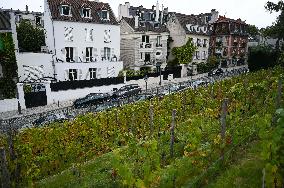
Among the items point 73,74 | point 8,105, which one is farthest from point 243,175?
point 73,74

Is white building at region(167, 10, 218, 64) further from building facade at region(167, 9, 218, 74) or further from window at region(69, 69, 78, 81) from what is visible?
window at region(69, 69, 78, 81)

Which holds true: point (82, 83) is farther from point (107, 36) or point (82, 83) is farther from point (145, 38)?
point (145, 38)

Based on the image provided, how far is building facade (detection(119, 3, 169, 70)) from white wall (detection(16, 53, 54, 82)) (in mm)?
17026

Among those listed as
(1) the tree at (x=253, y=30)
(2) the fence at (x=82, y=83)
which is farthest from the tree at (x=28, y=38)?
(1) the tree at (x=253, y=30)

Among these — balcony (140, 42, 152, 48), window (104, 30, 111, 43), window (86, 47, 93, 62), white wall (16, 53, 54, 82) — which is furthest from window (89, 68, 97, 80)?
balcony (140, 42, 152, 48)

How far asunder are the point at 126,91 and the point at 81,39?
37.6 feet

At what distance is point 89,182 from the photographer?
995 centimetres

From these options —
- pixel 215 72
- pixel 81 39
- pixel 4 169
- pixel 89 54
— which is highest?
pixel 81 39

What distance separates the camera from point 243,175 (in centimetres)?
816

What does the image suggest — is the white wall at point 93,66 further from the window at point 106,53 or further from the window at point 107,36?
the window at point 107,36

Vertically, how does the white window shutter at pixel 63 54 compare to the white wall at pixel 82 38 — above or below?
below

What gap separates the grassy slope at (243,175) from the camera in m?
7.76

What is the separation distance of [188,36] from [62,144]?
48.2 meters

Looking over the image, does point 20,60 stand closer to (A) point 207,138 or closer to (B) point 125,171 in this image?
(A) point 207,138
